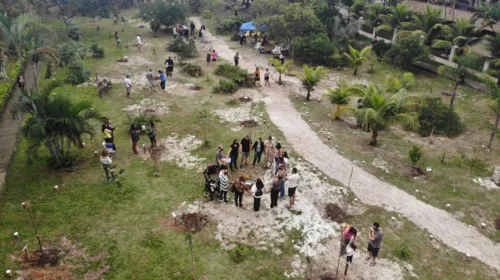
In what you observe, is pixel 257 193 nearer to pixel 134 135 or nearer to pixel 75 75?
pixel 134 135

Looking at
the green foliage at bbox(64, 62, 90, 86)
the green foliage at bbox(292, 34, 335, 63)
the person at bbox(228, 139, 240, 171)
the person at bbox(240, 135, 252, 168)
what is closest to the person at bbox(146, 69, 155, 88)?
the green foliage at bbox(64, 62, 90, 86)

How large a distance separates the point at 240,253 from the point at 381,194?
226 inches

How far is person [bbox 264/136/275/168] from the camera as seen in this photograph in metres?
14.7

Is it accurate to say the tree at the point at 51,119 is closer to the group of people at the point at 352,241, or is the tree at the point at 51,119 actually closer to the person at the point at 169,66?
the group of people at the point at 352,241

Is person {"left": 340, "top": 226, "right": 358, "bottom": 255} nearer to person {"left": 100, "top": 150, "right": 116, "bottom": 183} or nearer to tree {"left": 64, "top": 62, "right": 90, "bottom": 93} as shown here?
person {"left": 100, "top": 150, "right": 116, "bottom": 183}

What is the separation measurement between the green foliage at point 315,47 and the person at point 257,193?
16.6 meters

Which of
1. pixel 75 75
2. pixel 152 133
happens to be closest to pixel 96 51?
pixel 75 75

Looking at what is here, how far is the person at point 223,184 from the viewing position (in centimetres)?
1225

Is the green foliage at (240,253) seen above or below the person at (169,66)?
below

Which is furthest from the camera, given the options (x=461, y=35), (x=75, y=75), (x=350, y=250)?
(x=461, y=35)

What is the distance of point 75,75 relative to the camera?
2130cm

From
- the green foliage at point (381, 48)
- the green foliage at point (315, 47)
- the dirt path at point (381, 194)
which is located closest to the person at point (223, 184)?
the dirt path at point (381, 194)

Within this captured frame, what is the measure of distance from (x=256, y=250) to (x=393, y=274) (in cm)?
359

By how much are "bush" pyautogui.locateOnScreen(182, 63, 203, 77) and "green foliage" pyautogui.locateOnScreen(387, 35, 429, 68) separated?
1294 cm
